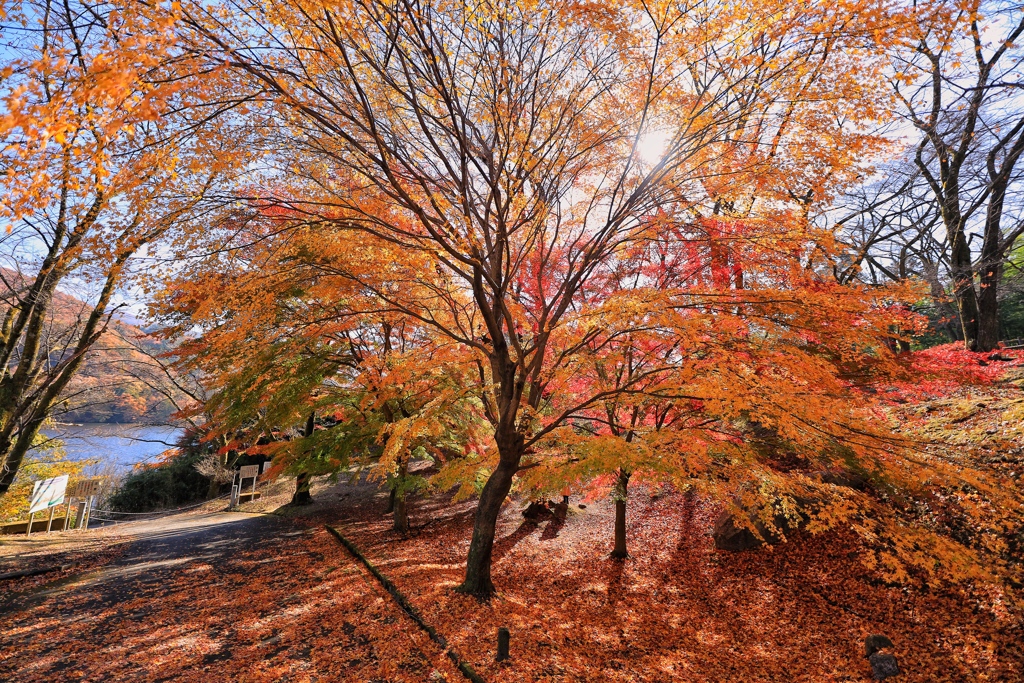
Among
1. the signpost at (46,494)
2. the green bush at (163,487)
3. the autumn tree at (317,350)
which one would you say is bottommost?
the green bush at (163,487)

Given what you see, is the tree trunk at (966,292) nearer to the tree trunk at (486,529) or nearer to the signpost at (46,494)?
the tree trunk at (486,529)

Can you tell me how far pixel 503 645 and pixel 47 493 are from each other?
52.1 ft

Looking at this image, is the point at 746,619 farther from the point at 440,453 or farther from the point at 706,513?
the point at 440,453

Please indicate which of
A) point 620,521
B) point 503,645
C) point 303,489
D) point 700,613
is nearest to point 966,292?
point 620,521

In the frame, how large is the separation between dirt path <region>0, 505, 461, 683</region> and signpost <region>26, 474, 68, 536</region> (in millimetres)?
4111

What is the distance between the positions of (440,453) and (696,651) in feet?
28.9

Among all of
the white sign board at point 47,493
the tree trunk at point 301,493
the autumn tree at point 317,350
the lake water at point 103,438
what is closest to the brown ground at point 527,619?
the autumn tree at point 317,350

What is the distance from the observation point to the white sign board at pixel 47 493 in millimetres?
12297

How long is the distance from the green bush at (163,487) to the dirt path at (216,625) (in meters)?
15.4

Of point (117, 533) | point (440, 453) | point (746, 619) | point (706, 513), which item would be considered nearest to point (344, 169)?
point (440, 453)

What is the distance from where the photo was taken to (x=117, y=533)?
15016 millimetres

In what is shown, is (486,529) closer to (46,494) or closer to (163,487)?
(46,494)

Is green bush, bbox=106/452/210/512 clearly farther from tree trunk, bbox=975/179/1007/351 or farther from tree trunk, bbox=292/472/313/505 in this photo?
tree trunk, bbox=975/179/1007/351

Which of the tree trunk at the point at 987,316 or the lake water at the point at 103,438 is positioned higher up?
the tree trunk at the point at 987,316
